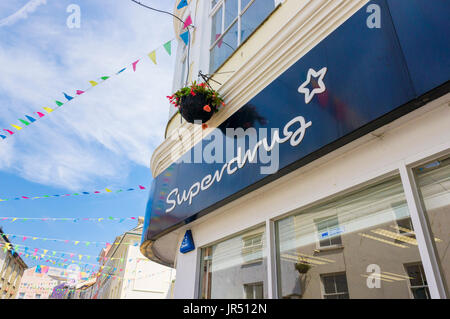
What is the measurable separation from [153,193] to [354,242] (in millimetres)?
3644

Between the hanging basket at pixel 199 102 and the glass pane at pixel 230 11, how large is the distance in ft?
6.38

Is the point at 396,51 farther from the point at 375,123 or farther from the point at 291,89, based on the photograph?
the point at 291,89

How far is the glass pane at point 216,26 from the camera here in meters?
5.52

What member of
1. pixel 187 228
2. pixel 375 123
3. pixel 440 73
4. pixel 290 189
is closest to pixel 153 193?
pixel 187 228

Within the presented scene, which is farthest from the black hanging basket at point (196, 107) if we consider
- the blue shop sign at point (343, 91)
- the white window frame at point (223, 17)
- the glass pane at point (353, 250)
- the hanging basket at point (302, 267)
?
the hanging basket at point (302, 267)

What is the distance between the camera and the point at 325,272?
2367 millimetres

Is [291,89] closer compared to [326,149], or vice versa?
[326,149]

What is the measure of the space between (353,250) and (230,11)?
4.53 metres

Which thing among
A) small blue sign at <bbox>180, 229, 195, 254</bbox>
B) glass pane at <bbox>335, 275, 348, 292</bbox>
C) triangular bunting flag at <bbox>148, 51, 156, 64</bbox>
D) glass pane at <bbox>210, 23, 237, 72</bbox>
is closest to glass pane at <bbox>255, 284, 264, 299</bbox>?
glass pane at <bbox>335, 275, 348, 292</bbox>

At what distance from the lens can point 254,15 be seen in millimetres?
4590

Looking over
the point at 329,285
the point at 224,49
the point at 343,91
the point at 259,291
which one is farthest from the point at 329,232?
the point at 224,49

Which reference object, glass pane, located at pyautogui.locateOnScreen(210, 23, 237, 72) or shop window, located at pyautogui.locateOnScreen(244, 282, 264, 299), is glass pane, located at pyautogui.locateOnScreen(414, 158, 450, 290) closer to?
shop window, located at pyautogui.locateOnScreen(244, 282, 264, 299)

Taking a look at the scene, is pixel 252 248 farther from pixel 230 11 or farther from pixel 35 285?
pixel 35 285
